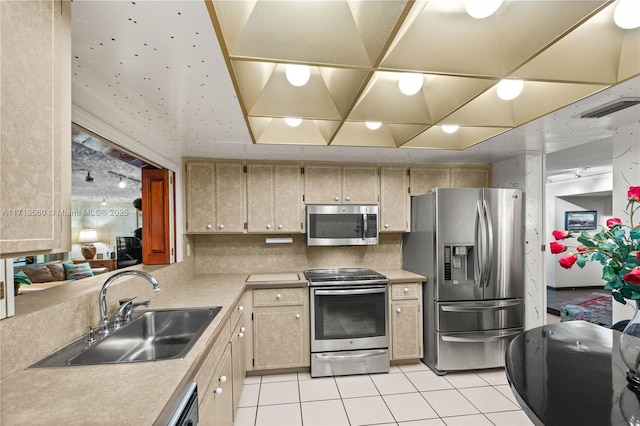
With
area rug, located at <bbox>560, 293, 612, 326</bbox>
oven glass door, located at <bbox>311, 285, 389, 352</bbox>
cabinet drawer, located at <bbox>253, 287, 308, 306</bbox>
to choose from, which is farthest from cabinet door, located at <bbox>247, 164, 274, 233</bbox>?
area rug, located at <bbox>560, 293, 612, 326</bbox>

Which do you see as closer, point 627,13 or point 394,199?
point 627,13

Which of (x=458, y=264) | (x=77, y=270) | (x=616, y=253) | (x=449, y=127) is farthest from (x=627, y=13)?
(x=77, y=270)

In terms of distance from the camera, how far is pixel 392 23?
1.00m

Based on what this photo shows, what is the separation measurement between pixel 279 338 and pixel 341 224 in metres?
1.28

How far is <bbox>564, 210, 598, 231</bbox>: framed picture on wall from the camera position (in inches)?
258

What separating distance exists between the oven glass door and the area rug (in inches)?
130

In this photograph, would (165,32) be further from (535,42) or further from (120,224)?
(120,224)

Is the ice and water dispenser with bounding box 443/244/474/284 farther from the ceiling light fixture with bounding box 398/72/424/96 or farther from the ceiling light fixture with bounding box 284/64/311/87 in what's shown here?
the ceiling light fixture with bounding box 284/64/311/87

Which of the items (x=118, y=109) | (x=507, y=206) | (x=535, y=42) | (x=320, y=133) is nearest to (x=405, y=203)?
(x=507, y=206)

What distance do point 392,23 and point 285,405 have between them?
2610mm

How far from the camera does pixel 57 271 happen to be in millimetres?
3627

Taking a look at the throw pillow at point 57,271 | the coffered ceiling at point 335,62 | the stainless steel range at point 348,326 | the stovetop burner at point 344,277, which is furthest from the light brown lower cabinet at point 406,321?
the throw pillow at point 57,271

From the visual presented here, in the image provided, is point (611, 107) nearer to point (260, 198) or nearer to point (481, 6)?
point (481, 6)

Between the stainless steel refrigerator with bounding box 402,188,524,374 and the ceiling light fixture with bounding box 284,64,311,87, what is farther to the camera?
the stainless steel refrigerator with bounding box 402,188,524,374
